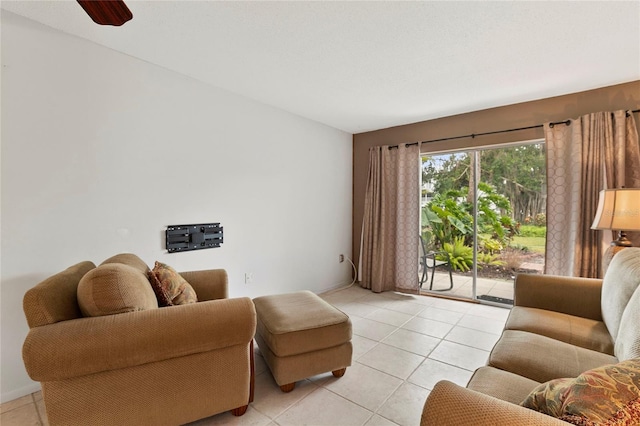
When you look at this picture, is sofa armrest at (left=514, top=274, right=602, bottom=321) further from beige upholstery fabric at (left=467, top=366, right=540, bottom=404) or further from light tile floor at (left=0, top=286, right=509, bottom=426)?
beige upholstery fabric at (left=467, top=366, right=540, bottom=404)

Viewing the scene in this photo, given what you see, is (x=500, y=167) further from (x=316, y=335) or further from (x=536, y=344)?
(x=316, y=335)

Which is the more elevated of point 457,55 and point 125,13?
point 457,55

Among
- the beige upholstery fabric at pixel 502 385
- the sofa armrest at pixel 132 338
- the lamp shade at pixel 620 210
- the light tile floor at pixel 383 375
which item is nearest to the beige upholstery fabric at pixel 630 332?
the beige upholstery fabric at pixel 502 385

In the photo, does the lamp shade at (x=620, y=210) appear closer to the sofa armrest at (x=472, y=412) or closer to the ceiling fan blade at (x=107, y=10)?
the sofa armrest at (x=472, y=412)

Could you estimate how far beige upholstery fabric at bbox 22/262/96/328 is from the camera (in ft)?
3.79

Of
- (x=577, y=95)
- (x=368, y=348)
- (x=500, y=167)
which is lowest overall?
(x=368, y=348)

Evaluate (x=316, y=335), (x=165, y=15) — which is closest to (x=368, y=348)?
(x=316, y=335)

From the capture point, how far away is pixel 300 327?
177 centimetres

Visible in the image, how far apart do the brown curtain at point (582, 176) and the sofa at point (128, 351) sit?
10.4 ft

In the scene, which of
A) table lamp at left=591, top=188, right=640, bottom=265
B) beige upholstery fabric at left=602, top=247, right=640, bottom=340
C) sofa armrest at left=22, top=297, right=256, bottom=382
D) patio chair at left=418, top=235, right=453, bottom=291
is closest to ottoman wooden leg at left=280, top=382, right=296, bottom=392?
sofa armrest at left=22, top=297, right=256, bottom=382

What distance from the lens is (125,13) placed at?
105cm

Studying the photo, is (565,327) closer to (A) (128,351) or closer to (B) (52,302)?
(A) (128,351)

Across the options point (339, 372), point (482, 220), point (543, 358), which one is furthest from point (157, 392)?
point (482, 220)

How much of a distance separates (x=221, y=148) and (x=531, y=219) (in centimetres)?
350
